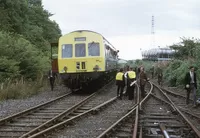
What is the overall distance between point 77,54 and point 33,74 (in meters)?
5.58

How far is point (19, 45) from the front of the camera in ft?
75.7

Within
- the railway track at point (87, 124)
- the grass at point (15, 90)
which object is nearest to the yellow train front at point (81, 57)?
the grass at point (15, 90)

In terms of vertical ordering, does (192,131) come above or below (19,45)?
below

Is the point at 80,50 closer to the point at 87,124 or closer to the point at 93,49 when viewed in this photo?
A: the point at 93,49

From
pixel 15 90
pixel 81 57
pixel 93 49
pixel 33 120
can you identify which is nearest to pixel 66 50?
pixel 81 57

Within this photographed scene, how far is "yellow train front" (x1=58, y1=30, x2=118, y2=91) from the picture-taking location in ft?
65.2

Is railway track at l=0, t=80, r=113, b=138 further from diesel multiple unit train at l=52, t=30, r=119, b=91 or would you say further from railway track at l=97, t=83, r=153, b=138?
diesel multiple unit train at l=52, t=30, r=119, b=91

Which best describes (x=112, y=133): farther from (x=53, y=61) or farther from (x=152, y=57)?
(x=152, y=57)

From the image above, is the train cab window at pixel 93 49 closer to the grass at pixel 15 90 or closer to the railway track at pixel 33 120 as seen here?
the grass at pixel 15 90

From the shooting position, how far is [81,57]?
65.6 feet

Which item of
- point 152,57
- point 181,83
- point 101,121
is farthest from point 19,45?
point 152,57

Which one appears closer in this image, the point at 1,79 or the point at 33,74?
the point at 1,79

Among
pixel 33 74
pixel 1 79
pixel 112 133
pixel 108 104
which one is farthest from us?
pixel 33 74

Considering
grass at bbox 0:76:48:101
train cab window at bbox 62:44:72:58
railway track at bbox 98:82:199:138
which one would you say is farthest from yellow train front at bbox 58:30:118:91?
railway track at bbox 98:82:199:138
